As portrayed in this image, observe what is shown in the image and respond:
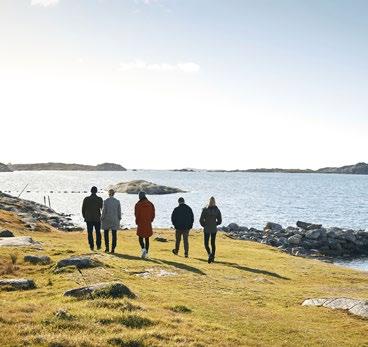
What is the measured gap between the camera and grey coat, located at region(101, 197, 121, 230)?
84.1 ft

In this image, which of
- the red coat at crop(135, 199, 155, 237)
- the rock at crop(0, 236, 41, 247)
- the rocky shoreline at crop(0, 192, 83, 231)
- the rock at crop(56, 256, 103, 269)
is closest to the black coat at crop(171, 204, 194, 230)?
the red coat at crop(135, 199, 155, 237)

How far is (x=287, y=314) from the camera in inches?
581

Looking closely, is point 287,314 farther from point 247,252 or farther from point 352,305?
point 247,252

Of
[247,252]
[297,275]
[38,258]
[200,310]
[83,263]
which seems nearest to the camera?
[200,310]

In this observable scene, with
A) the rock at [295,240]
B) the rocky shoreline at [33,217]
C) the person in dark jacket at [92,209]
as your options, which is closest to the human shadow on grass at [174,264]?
the person in dark jacket at [92,209]

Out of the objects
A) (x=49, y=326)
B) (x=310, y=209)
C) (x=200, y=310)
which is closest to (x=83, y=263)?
(x=200, y=310)

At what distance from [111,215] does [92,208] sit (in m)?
1.06

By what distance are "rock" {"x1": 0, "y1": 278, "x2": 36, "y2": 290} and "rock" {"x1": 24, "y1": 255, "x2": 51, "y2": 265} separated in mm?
3892

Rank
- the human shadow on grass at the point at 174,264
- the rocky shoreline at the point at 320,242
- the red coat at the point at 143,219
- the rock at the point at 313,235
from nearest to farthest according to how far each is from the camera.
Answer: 1. the human shadow on grass at the point at 174,264
2. the red coat at the point at 143,219
3. the rocky shoreline at the point at 320,242
4. the rock at the point at 313,235

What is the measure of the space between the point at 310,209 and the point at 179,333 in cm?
11495

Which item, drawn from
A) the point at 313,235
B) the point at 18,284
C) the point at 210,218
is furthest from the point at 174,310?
the point at 313,235

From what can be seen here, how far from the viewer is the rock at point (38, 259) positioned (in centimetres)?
2031

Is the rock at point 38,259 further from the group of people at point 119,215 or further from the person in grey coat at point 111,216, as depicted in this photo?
the person in grey coat at point 111,216

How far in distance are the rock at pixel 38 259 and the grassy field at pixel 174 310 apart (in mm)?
329
